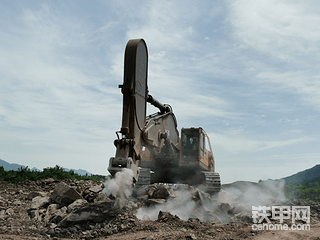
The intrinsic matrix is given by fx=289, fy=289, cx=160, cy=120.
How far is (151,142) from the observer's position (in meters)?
8.13

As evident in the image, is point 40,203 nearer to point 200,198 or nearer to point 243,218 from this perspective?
point 200,198

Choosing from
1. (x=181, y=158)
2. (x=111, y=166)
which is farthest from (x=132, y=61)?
(x=181, y=158)

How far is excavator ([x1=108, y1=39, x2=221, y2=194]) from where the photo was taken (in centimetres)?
708

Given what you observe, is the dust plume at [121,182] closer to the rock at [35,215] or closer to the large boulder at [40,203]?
the rock at [35,215]

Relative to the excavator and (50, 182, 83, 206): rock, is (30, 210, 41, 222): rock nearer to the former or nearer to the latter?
(50, 182, 83, 206): rock

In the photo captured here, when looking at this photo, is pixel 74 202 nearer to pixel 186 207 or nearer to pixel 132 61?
pixel 186 207

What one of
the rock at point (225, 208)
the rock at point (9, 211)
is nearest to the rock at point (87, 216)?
the rock at point (9, 211)

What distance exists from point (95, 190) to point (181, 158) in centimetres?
430

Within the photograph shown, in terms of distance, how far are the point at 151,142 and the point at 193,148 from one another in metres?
5.18

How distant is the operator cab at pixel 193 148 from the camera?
1269cm

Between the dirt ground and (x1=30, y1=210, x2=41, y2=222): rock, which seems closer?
the dirt ground

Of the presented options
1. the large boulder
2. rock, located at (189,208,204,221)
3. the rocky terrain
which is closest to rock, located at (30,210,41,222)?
the rocky terrain

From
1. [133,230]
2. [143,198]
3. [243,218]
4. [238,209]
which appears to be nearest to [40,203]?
[143,198]

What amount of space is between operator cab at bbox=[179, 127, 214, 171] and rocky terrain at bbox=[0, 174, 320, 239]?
4.83 ft
